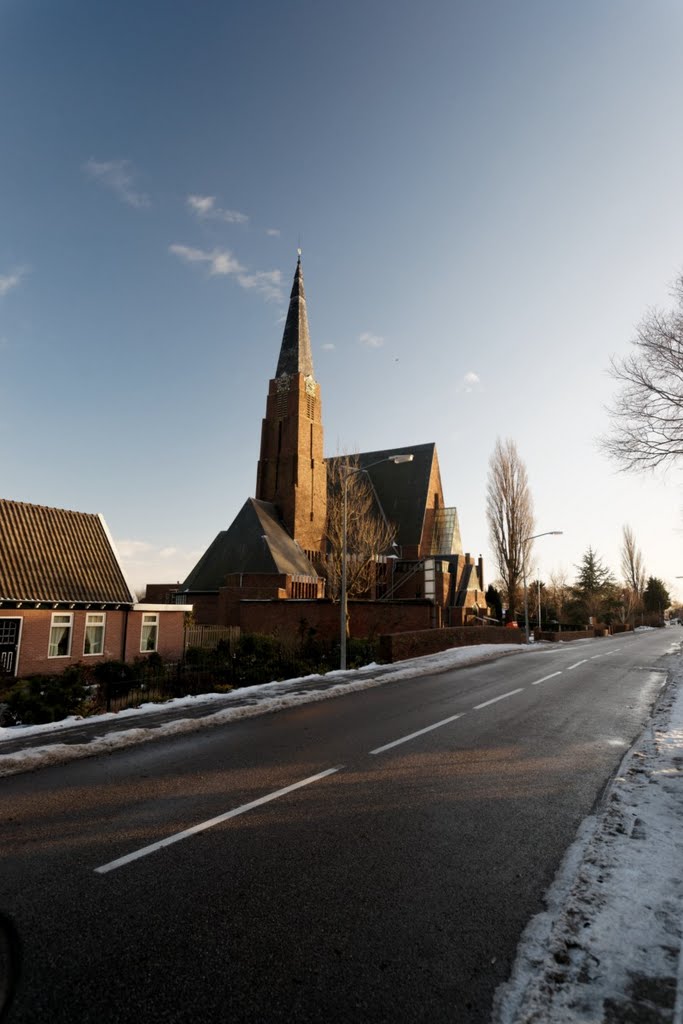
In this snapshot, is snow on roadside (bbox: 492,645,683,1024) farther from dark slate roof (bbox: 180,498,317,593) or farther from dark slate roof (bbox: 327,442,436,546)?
dark slate roof (bbox: 327,442,436,546)

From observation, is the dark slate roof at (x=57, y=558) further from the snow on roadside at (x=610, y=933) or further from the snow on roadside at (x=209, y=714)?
the snow on roadside at (x=610, y=933)

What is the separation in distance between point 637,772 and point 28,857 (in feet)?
22.5

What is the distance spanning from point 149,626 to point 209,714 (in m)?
15.8

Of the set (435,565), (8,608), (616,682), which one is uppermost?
(435,565)

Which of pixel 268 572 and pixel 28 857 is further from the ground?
pixel 268 572

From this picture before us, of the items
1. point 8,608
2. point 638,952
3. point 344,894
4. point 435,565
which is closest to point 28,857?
point 344,894

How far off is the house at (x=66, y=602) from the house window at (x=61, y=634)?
37 millimetres

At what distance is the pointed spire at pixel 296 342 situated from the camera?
4786cm

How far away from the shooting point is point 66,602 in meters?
21.5

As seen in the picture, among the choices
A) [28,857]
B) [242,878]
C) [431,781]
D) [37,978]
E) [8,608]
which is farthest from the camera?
[8,608]

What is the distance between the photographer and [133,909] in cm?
368

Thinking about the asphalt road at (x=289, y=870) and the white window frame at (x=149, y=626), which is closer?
the asphalt road at (x=289, y=870)

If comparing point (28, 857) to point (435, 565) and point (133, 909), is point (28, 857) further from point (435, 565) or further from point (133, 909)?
point (435, 565)

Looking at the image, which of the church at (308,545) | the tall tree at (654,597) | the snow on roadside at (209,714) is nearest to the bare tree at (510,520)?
the church at (308,545)
